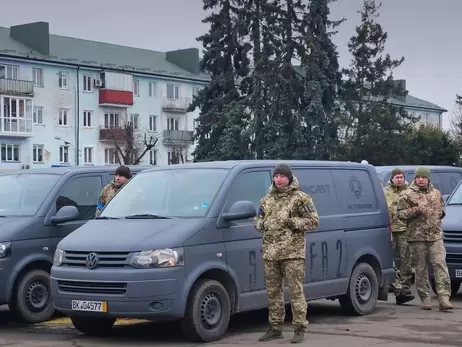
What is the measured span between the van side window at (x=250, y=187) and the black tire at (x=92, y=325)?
6.77 feet

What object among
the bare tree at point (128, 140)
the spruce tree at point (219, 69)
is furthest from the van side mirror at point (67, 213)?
the bare tree at point (128, 140)

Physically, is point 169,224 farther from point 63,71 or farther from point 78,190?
point 63,71

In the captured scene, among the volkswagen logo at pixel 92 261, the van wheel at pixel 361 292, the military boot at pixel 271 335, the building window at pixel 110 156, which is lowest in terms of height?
the military boot at pixel 271 335

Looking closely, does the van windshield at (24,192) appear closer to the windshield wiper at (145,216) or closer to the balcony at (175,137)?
the windshield wiper at (145,216)

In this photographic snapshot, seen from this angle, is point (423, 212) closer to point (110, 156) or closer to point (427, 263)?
point (427, 263)

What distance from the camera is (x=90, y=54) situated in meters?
74.0

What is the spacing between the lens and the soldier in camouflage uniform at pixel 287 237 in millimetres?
9555

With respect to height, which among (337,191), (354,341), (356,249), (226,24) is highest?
(226,24)

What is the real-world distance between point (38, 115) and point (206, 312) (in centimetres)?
6198

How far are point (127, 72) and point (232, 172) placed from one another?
213ft

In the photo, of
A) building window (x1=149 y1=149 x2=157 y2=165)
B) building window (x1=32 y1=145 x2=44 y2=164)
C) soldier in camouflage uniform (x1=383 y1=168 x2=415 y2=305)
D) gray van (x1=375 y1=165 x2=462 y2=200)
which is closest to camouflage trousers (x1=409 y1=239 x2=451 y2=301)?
soldier in camouflage uniform (x1=383 y1=168 x2=415 y2=305)

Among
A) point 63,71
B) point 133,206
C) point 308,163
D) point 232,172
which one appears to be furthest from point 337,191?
point 63,71

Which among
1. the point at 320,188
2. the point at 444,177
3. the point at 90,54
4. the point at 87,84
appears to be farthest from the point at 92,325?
the point at 90,54

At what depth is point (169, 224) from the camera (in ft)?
32.1
